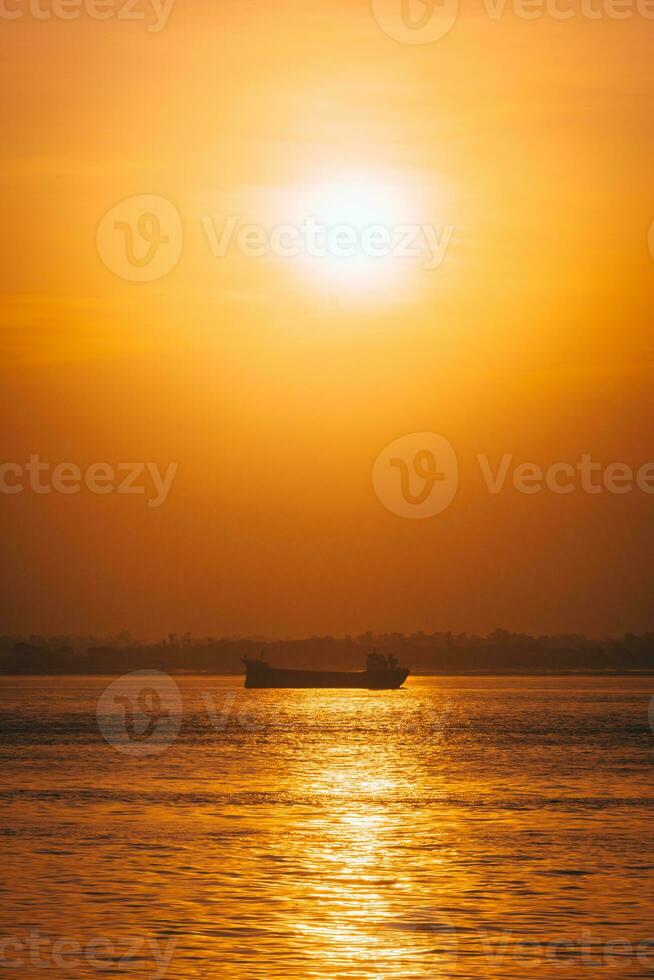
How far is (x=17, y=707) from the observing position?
7416 inches

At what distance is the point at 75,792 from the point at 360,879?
26.2 m

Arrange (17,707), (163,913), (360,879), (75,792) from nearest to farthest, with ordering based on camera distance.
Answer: (163,913) < (360,879) < (75,792) < (17,707)

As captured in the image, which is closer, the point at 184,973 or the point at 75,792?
the point at 184,973

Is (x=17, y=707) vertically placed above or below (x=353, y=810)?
above

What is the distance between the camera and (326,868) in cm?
3538

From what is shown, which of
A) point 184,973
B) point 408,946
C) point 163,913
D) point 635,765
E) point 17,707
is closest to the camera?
point 184,973

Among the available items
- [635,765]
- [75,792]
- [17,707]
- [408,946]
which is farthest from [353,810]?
[17,707]

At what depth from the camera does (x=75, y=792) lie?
2259 inches

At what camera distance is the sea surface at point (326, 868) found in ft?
84.8

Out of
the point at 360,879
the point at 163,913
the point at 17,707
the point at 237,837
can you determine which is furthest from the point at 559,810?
the point at 17,707

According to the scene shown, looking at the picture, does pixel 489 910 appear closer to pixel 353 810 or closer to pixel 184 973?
pixel 184 973

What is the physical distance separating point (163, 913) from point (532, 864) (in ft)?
36.5

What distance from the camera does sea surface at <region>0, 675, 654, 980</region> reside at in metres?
25.8

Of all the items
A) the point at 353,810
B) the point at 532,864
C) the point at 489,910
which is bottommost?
the point at 489,910
